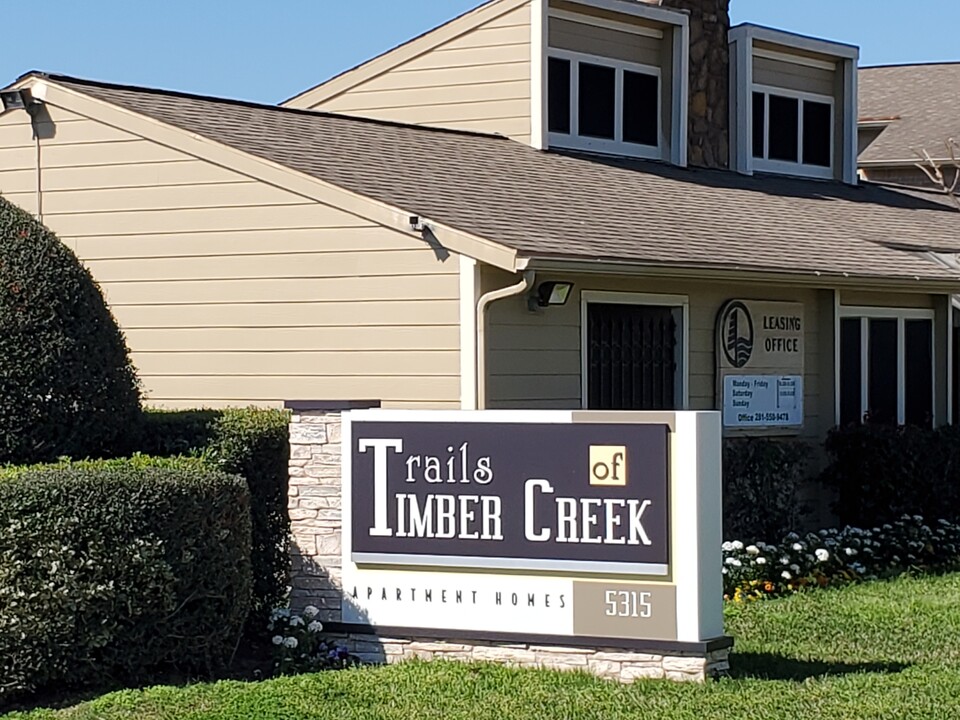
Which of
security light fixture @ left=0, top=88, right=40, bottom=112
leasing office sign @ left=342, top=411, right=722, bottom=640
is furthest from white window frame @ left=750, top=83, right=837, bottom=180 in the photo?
leasing office sign @ left=342, top=411, right=722, bottom=640

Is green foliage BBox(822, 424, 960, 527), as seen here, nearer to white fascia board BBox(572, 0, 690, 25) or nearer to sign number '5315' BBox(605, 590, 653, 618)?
white fascia board BBox(572, 0, 690, 25)

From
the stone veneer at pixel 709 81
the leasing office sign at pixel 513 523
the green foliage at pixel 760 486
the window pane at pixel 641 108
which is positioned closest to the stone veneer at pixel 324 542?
the leasing office sign at pixel 513 523

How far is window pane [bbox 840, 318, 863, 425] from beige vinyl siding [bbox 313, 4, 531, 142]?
3813 mm

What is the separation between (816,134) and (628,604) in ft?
44.1

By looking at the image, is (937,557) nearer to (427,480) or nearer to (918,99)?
(427,480)

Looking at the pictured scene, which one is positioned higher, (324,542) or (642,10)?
(642,10)

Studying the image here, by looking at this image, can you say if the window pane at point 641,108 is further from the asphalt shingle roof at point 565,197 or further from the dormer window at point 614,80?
the asphalt shingle roof at point 565,197

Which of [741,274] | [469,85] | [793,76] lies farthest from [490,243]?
[793,76]

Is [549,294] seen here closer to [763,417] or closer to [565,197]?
[565,197]

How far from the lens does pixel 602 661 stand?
9523 mm

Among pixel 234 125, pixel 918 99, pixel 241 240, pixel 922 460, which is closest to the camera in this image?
pixel 241 240

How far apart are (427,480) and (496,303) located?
262 centimetres

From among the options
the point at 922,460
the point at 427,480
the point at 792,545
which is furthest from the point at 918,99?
the point at 427,480

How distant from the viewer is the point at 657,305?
14.3 meters
